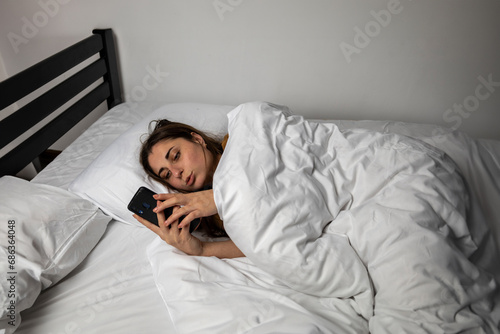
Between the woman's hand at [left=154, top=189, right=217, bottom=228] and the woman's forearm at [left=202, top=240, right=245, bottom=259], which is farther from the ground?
the woman's hand at [left=154, top=189, right=217, bottom=228]

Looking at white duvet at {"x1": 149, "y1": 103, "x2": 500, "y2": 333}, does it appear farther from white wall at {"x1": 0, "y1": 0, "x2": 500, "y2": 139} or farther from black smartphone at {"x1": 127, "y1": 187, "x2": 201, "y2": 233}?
white wall at {"x1": 0, "y1": 0, "x2": 500, "y2": 139}

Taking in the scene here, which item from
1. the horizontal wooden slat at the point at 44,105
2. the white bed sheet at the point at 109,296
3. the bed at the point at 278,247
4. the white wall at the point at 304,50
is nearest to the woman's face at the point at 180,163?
the bed at the point at 278,247

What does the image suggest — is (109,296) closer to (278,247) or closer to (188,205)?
(188,205)

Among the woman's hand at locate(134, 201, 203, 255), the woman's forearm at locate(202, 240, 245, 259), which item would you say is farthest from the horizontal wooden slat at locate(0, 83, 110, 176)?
the woman's forearm at locate(202, 240, 245, 259)

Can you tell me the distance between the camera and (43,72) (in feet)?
3.89

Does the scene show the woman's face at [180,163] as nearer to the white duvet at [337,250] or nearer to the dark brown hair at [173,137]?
the dark brown hair at [173,137]

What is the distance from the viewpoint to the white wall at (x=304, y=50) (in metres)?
1.44

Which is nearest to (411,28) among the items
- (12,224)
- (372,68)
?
(372,68)

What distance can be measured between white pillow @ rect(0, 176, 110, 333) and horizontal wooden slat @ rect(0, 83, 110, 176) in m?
0.10

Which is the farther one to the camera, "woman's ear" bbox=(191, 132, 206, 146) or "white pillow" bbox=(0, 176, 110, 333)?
"woman's ear" bbox=(191, 132, 206, 146)

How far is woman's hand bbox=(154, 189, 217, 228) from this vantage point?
923 millimetres

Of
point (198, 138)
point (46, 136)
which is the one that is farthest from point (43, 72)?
point (198, 138)

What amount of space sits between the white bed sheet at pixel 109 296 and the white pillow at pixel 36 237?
4cm

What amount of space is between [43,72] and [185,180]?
0.65 meters
